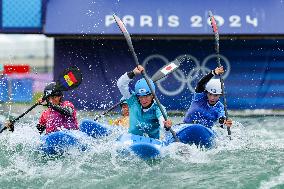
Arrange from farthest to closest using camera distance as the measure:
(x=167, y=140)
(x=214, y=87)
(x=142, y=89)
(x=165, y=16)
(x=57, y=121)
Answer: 1. (x=165, y=16)
2. (x=214, y=87)
3. (x=57, y=121)
4. (x=167, y=140)
5. (x=142, y=89)

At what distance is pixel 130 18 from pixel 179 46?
186cm

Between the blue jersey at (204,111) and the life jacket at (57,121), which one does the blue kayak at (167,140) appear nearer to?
the blue jersey at (204,111)

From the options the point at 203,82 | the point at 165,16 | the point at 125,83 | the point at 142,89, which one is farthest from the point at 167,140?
the point at 165,16

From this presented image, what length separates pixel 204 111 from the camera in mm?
10078

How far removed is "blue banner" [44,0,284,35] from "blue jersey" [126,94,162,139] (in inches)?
274

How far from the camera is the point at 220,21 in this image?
16.0m

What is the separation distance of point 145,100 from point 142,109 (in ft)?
0.52

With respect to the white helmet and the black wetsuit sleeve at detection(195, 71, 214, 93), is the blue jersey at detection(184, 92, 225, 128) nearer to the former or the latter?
the black wetsuit sleeve at detection(195, 71, 214, 93)

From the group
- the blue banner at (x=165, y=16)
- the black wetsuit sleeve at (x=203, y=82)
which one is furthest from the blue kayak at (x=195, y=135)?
the blue banner at (x=165, y=16)

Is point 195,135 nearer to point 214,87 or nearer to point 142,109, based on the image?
point 142,109

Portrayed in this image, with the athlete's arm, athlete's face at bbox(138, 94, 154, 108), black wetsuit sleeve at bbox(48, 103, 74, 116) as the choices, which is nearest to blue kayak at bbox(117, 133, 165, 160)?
athlete's face at bbox(138, 94, 154, 108)

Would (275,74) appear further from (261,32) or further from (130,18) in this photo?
(130,18)

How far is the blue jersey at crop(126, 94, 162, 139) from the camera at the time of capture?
9148 millimetres

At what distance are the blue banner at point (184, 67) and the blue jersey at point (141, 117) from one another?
25.9 feet
